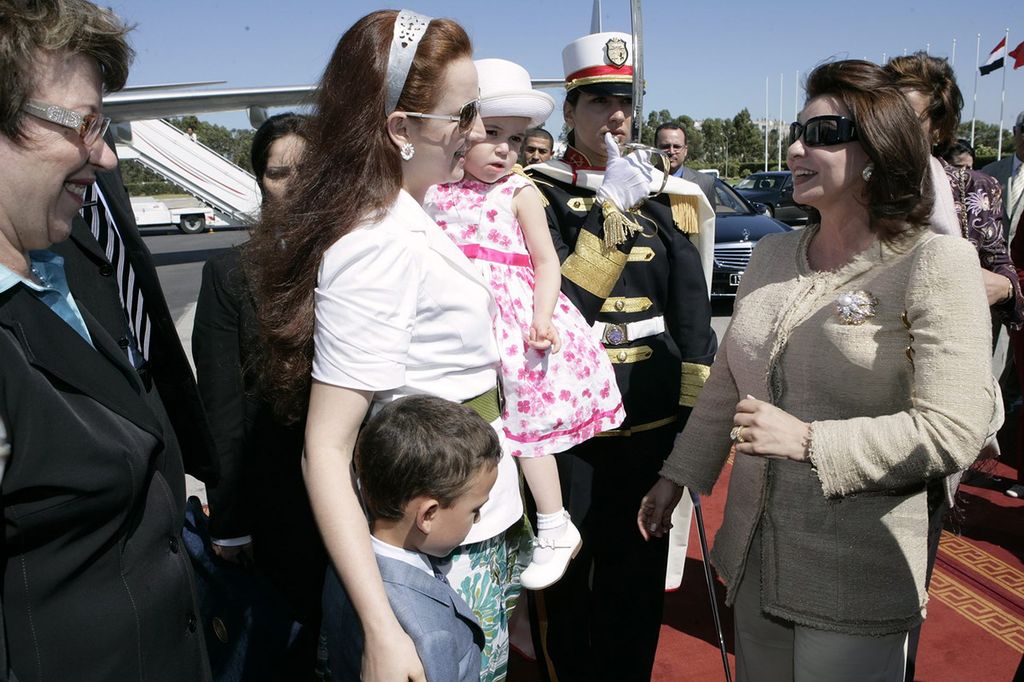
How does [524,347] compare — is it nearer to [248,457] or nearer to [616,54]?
[248,457]

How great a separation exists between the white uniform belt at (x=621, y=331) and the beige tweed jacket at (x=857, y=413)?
53 cm

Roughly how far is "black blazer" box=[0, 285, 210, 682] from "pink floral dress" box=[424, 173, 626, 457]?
1010 mm

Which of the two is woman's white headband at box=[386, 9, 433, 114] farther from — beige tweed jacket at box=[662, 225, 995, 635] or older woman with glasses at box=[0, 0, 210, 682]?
beige tweed jacket at box=[662, 225, 995, 635]

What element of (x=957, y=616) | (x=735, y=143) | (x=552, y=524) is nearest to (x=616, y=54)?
(x=552, y=524)

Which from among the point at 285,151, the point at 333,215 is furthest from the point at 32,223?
the point at 285,151

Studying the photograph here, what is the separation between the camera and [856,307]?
1749 millimetres

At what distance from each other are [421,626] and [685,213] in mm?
1837

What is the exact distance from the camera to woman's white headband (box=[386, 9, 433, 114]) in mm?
1475

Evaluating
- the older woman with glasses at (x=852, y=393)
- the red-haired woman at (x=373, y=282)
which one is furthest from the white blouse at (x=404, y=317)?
the older woman with glasses at (x=852, y=393)

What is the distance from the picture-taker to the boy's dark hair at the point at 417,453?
57.7 inches

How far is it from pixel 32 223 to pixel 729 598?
71.6 inches

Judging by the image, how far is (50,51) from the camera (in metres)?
1.21

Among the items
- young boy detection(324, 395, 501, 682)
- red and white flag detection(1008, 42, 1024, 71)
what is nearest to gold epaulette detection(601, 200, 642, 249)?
young boy detection(324, 395, 501, 682)

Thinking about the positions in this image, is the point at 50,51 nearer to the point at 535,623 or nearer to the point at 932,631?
the point at 535,623
